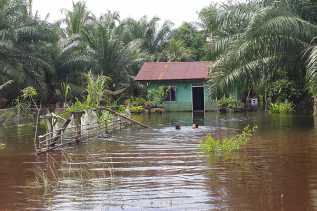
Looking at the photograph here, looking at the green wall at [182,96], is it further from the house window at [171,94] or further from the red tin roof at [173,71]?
the red tin roof at [173,71]

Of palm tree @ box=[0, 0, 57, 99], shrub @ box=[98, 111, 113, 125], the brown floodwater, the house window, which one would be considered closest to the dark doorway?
the house window

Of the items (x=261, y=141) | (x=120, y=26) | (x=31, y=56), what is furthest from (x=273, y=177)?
(x=120, y=26)

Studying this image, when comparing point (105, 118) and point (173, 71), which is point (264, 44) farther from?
point (173, 71)

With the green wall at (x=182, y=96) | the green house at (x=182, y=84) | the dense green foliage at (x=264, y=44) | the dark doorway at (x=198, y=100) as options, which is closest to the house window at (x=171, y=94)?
the green house at (x=182, y=84)

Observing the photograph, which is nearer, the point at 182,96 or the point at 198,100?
the point at 182,96

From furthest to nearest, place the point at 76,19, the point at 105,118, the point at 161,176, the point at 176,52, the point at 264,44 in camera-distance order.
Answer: the point at 176,52
the point at 76,19
the point at 105,118
the point at 264,44
the point at 161,176

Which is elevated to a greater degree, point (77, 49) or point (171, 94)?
point (77, 49)

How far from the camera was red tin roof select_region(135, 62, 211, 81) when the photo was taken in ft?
117

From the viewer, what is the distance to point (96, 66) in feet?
114

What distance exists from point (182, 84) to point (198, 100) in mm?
1584

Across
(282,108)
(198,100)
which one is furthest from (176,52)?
(282,108)

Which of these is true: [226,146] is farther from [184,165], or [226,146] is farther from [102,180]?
[102,180]

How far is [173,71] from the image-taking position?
3647 centimetres

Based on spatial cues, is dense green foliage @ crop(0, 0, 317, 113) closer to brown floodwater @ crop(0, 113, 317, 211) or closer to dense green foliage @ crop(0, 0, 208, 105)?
dense green foliage @ crop(0, 0, 208, 105)
